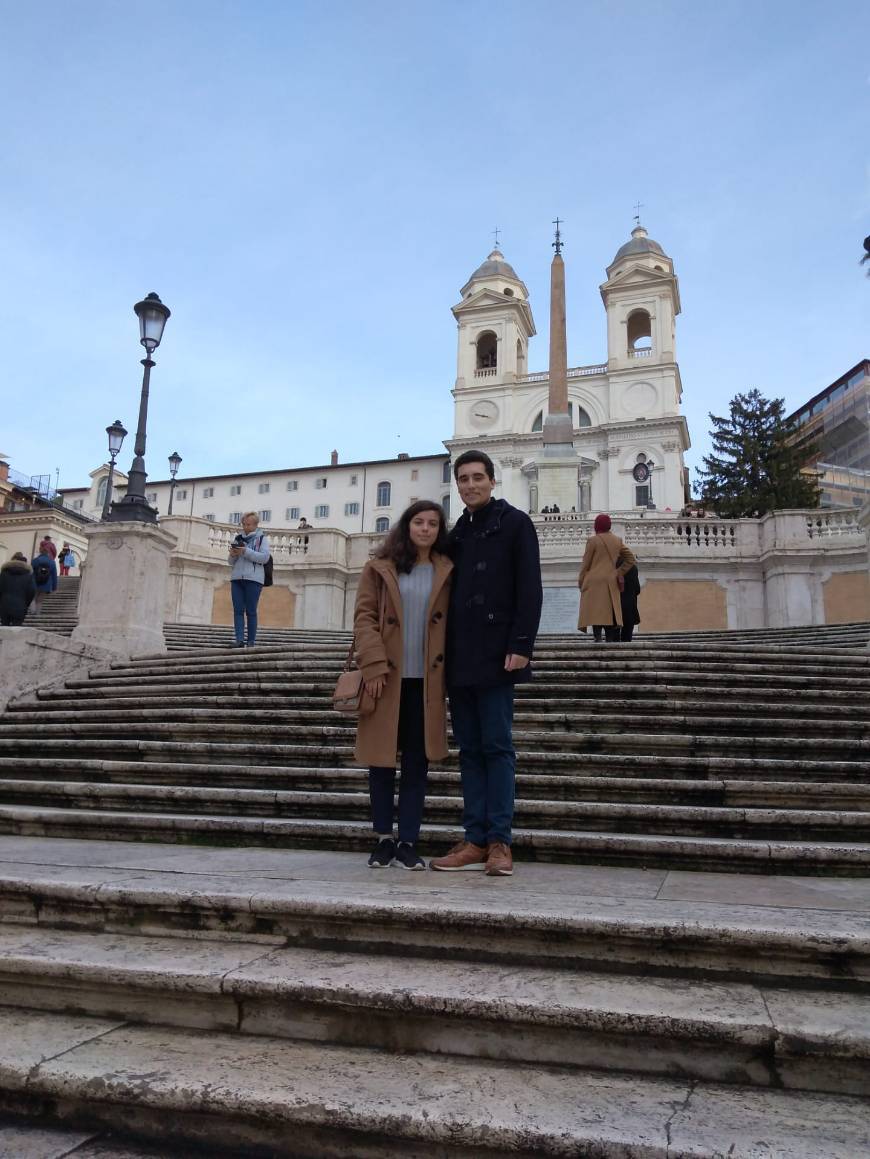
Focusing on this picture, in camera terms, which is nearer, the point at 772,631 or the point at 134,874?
the point at 134,874

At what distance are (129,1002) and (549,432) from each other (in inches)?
1229

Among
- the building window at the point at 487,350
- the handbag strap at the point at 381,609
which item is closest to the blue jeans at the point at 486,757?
the handbag strap at the point at 381,609

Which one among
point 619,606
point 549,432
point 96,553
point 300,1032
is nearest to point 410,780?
point 300,1032

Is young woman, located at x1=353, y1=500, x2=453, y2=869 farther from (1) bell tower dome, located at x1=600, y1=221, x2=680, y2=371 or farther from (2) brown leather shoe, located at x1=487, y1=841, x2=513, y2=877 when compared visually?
(1) bell tower dome, located at x1=600, y1=221, x2=680, y2=371

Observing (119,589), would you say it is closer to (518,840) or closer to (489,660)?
(518,840)

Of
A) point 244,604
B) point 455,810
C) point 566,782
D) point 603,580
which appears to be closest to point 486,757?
point 455,810

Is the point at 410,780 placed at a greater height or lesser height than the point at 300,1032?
greater

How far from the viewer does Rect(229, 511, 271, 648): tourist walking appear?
34.7ft

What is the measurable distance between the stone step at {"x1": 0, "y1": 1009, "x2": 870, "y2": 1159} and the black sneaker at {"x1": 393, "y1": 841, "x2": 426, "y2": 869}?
5.03 ft

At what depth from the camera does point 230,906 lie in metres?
3.00

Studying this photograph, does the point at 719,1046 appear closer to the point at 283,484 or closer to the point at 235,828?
the point at 235,828

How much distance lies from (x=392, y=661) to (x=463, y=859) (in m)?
0.96

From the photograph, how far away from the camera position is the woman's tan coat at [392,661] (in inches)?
153

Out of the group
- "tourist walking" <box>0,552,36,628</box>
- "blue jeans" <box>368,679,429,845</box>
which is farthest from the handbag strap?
"tourist walking" <box>0,552,36,628</box>
